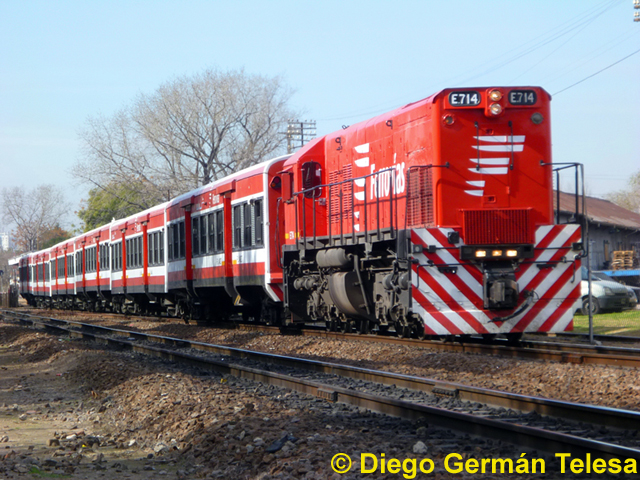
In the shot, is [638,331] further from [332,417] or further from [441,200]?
[332,417]

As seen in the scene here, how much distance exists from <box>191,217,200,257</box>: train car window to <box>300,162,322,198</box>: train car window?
663 cm

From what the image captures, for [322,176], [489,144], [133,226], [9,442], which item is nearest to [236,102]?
[133,226]

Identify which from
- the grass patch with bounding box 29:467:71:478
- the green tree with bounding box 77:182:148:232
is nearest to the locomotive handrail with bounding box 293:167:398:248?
the grass patch with bounding box 29:467:71:478

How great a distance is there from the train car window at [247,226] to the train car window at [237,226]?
0.27m

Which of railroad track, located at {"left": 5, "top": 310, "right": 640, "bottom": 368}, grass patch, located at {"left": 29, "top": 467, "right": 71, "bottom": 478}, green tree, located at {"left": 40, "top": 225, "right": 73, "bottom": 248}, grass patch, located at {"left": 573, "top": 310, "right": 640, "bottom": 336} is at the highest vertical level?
green tree, located at {"left": 40, "top": 225, "right": 73, "bottom": 248}

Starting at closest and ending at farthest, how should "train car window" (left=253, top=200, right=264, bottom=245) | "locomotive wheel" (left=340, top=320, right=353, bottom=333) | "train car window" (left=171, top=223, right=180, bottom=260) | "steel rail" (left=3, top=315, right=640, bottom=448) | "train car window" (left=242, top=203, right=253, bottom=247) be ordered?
"steel rail" (left=3, top=315, right=640, bottom=448)
"locomotive wheel" (left=340, top=320, right=353, bottom=333)
"train car window" (left=253, top=200, right=264, bottom=245)
"train car window" (left=242, top=203, right=253, bottom=247)
"train car window" (left=171, top=223, right=180, bottom=260)

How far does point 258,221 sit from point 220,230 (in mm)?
2480

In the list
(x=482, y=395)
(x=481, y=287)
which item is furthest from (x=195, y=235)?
(x=482, y=395)

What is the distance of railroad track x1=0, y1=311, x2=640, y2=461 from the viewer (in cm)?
511

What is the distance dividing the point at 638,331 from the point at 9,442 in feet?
44.1

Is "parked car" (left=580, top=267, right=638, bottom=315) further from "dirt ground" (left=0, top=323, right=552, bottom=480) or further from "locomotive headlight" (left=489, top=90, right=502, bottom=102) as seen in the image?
"dirt ground" (left=0, top=323, right=552, bottom=480)

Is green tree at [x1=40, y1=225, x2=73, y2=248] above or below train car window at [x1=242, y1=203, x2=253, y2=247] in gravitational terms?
above

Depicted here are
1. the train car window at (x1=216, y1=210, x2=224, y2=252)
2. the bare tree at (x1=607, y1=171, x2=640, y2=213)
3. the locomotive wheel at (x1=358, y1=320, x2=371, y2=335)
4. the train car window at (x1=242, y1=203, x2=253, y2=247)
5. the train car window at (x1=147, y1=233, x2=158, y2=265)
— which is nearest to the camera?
the locomotive wheel at (x1=358, y1=320, x2=371, y2=335)

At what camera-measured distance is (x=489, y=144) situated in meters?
11.0
